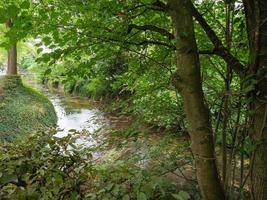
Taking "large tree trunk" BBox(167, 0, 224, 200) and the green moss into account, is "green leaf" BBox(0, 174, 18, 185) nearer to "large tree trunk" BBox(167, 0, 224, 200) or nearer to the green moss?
"large tree trunk" BBox(167, 0, 224, 200)

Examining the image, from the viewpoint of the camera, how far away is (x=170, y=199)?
2.38 meters

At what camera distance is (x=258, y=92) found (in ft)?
5.90

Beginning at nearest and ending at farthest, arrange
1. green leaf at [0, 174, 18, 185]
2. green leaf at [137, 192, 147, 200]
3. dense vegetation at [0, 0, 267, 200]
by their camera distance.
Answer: green leaf at [137, 192, 147, 200] → green leaf at [0, 174, 18, 185] → dense vegetation at [0, 0, 267, 200]

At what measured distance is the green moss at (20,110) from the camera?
8.09 m

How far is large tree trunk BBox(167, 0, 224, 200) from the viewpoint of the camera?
5.74 ft

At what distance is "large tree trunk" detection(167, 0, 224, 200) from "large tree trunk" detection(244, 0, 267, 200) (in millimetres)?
225

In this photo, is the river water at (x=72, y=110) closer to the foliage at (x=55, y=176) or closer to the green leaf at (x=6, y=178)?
the foliage at (x=55, y=176)

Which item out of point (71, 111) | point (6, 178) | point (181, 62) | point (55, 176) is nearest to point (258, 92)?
point (181, 62)

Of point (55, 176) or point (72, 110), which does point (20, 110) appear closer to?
point (72, 110)

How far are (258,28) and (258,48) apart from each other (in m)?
0.11

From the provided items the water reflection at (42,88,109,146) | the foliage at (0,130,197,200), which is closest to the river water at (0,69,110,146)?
the water reflection at (42,88,109,146)

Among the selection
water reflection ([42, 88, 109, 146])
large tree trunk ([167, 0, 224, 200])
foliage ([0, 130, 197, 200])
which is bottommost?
water reflection ([42, 88, 109, 146])

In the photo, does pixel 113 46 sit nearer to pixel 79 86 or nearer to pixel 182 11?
pixel 182 11

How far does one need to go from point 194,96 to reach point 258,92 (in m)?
0.35
